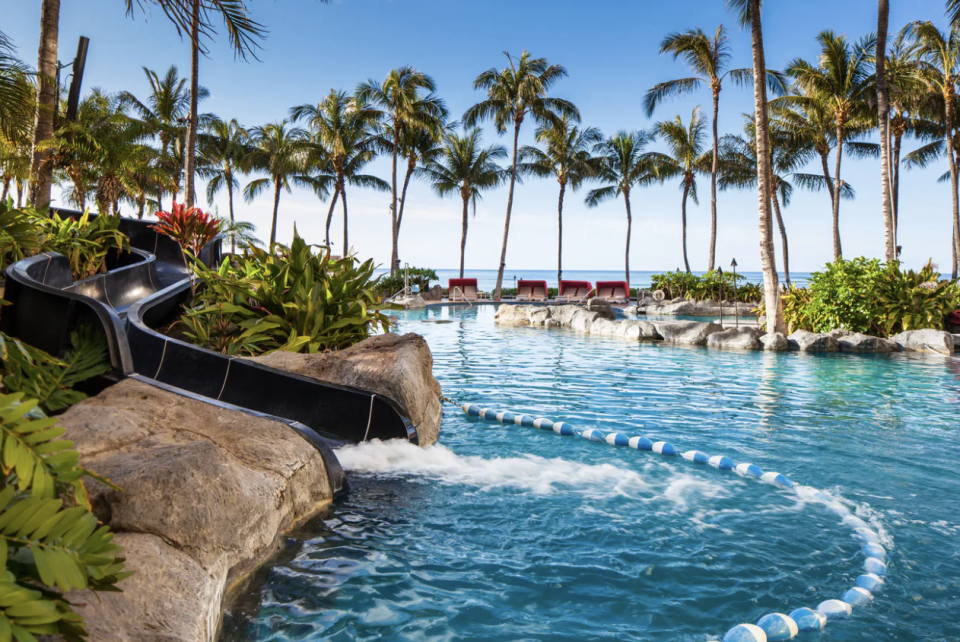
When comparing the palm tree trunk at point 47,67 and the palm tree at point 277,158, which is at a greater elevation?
the palm tree at point 277,158

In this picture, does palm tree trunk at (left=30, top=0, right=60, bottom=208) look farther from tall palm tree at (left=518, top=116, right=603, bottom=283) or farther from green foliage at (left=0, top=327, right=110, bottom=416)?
tall palm tree at (left=518, top=116, right=603, bottom=283)

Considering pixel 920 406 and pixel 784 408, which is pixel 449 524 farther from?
pixel 920 406

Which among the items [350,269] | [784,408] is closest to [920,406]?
[784,408]

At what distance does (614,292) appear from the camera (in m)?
30.0

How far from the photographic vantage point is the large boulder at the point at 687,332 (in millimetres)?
14586

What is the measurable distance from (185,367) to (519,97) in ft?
90.5

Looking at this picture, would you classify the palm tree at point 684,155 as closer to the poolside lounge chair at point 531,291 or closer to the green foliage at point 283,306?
the poolside lounge chair at point 531,291

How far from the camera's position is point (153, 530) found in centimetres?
245

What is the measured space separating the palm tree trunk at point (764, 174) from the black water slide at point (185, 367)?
460 inches

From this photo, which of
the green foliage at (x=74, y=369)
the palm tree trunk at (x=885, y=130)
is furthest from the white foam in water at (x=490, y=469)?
the palm tree trunk at (x=885, y=130)

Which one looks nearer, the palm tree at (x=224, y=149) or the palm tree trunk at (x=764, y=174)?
the palm tree trunk at (x=764, y=174)

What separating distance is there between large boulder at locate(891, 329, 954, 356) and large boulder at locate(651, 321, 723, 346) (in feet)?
12.4

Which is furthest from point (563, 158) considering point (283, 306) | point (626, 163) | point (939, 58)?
point (283, 306)

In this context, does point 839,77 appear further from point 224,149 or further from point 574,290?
point 224,149
